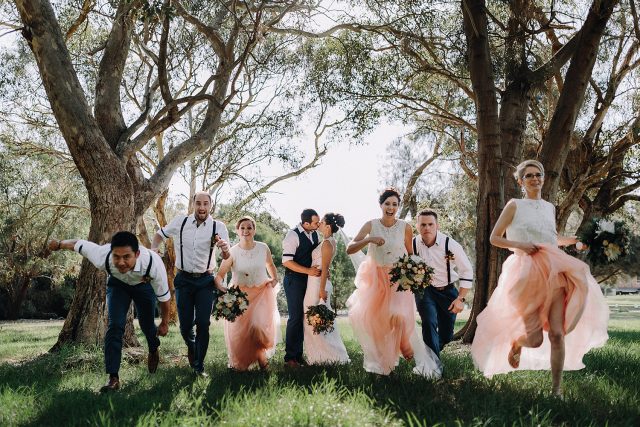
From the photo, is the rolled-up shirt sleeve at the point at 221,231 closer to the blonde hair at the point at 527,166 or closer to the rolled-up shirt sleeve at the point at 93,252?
the rolled-up shirt sleeve at the point at 93,252

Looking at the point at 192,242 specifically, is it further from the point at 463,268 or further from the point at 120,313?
the point at 463,268

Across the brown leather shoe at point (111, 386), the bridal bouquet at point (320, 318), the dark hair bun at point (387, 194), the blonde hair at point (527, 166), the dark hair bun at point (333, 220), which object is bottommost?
Result: the brown leather shoe at point (111, 386)

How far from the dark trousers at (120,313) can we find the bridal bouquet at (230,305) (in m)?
0.99

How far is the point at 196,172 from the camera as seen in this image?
24.9 meters

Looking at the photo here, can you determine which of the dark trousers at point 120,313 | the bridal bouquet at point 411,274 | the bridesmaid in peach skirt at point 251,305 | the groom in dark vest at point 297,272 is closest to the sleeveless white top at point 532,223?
the bridal bouquet at point 411,274

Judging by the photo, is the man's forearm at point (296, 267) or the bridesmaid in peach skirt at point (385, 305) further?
the man's forearm at point (296, 267)

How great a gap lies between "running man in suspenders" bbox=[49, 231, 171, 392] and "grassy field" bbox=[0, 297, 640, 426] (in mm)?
474

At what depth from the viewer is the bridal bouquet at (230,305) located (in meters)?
8.02

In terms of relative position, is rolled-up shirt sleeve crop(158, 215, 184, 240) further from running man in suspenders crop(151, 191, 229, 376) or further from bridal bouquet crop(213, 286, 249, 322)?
bridal bouquet crop(213, 286, 249, 322)

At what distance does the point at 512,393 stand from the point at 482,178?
655cm

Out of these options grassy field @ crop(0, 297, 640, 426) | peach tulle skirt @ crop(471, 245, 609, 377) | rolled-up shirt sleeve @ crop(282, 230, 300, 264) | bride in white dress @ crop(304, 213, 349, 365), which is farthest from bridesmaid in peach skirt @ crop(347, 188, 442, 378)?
rolled-up shirt sleeve @ crop(282, 230, 300, 264)

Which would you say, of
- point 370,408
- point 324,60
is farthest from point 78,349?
point 324,60

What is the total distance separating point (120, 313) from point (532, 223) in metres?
4.53

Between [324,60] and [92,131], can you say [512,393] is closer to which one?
[92,131]
